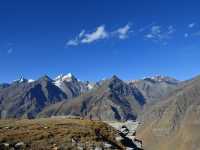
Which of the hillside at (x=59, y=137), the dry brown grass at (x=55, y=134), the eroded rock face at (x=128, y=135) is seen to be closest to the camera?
the hillside at (x=59, y=137)

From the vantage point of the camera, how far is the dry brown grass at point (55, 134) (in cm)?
3262

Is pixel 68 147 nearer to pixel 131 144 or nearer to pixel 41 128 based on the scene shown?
pixel 41 128

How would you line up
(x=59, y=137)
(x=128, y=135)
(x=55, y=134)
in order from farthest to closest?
(x=128, y=135) → (x=55, y=134) → (x=59, y=137)

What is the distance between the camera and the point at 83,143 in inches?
1300

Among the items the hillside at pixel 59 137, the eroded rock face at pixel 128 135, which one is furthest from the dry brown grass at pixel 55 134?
the eroded rock face at pixel 128 135

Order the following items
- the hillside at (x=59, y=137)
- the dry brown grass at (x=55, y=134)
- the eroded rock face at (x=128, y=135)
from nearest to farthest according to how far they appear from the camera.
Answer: the hillside at (x=59, y=137) < the dry brown grass at (x=55, y=134) < the eroded rock face at (x=128, y=135)

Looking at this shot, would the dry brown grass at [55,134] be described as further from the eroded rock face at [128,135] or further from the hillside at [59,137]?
the eroded rock face at [128,135]

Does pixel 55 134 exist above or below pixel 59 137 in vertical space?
above

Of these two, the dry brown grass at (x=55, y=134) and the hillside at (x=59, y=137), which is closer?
the hillside at (x=59, y=137)

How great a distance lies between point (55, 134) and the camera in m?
34.5

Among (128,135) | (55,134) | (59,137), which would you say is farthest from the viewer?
(128,135)

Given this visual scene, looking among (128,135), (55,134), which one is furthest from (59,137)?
(128,135)

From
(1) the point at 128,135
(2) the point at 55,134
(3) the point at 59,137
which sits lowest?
(3) the point at 59,137

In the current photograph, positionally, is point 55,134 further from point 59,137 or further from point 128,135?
point 128,135
